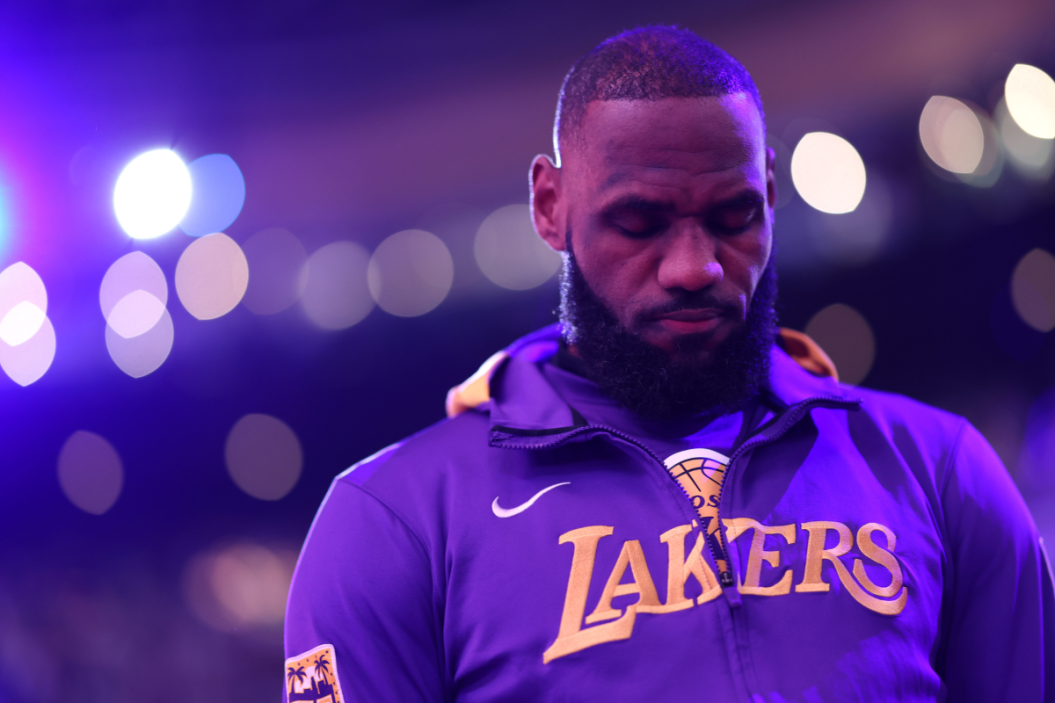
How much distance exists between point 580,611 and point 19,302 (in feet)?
5.11

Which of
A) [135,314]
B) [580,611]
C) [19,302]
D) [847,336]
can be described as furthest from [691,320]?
[847,336]

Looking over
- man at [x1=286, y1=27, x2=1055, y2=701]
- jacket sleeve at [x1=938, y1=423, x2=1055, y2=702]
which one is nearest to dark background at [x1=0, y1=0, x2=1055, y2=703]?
man at [x1=286, y1=27, x2=1055, y2=701]

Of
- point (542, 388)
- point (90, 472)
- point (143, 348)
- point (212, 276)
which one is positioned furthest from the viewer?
point (212, 276)

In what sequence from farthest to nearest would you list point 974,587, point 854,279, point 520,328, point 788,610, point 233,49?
point 854,279, point 520,328, point 233,49, point 974,587, point 788,610

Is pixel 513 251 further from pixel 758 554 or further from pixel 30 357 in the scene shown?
pixel 758 554

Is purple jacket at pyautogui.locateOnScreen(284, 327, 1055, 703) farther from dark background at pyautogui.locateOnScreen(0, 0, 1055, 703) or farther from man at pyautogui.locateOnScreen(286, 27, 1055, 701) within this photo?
dark background at pyautogui.locateOnScreen(0, 0, 1055, 703)

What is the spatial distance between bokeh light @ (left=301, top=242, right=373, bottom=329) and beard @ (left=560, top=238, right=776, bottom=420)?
8.13ft

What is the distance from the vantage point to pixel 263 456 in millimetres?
3859

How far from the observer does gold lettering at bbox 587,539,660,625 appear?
1.01 m

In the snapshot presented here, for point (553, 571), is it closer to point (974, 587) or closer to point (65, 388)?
point (974, 587)

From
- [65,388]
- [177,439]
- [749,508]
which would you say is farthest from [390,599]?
[177,439]

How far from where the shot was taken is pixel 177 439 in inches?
103

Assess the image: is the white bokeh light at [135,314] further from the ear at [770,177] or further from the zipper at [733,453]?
the ear at [770,177]

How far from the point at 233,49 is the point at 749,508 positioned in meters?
1.92
